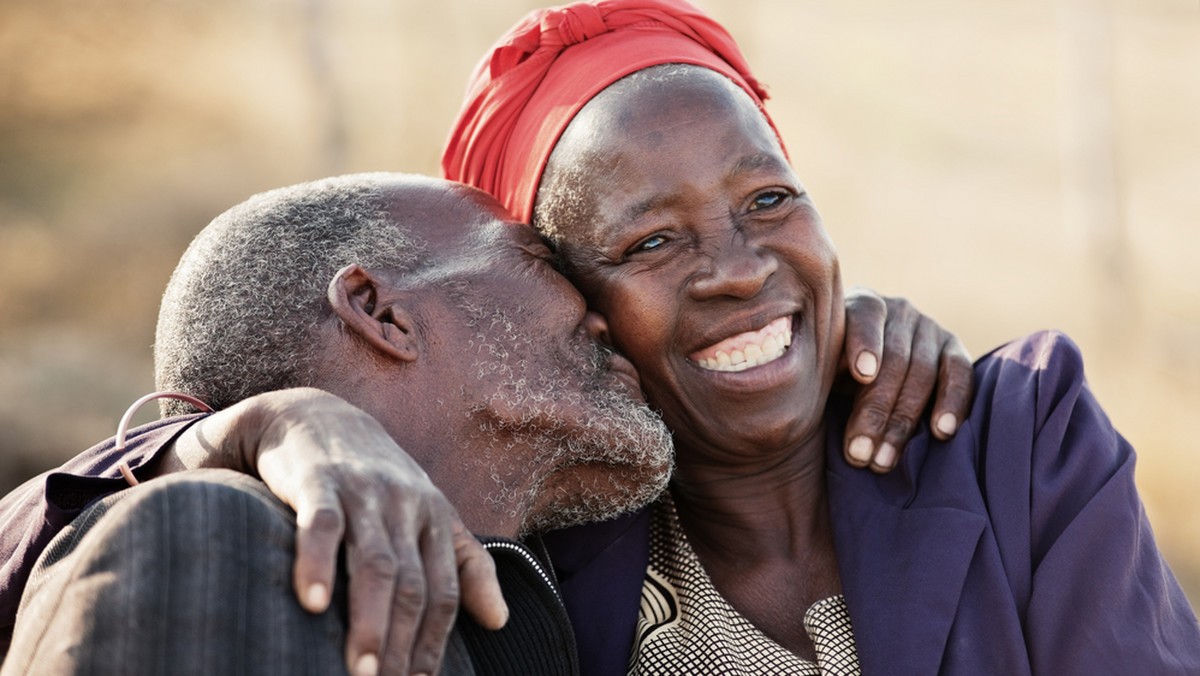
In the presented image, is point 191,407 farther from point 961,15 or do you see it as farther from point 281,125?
point 961,15

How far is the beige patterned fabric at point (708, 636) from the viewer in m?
2.77

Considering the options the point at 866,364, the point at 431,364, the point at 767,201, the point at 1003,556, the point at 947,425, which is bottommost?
the point at 1003,556

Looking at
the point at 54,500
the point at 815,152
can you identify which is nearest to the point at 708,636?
the point at 54,500

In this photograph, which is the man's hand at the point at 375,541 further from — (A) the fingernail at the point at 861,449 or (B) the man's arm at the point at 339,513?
(A) the fingernail at the point at 861,449

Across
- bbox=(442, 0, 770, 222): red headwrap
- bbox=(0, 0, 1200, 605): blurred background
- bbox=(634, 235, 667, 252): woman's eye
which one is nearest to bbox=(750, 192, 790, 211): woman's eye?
bbox=(634, 235, 667, 252): woman's eye

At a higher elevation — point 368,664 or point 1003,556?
point 368,664

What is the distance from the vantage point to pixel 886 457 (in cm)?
304

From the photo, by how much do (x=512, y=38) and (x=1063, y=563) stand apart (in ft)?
6.97

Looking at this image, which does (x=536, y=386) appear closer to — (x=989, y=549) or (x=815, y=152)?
(x=989, y=549)

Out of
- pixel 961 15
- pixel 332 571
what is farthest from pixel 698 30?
pixel 961 15

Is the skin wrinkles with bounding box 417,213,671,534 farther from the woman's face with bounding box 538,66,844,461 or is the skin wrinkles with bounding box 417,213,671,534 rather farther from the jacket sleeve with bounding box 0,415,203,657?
the jacket sleeve with bounding box 0,415,203,657

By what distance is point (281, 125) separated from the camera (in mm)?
11375

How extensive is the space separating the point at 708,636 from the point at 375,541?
132 centimetres

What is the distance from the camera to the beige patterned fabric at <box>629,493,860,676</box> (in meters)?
2.77
